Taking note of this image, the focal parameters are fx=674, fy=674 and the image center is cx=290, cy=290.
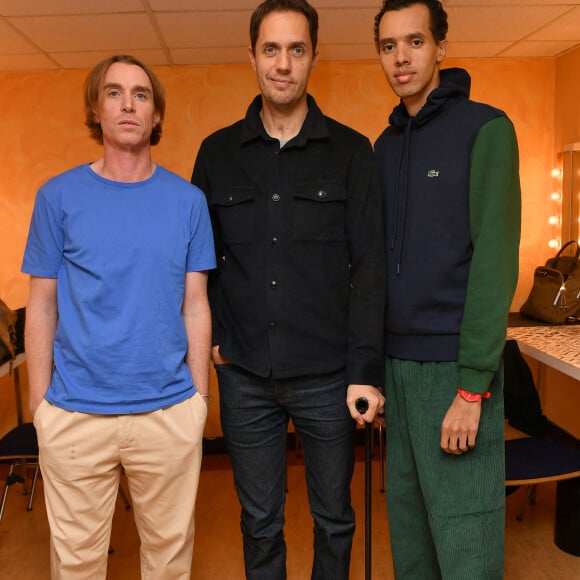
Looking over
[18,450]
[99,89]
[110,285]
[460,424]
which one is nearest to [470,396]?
[460,424]

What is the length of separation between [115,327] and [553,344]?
1.89 m

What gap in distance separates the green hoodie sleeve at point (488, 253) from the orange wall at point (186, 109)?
254cm

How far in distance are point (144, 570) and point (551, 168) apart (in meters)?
3.38

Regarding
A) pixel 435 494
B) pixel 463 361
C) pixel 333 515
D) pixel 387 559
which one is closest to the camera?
pixel 463 361

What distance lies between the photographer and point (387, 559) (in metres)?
2.68

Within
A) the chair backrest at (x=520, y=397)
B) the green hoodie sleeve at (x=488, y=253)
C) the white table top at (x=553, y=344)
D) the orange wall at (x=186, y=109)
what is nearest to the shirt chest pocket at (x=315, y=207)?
the green hoodie sleeve at (x=488, y=253)

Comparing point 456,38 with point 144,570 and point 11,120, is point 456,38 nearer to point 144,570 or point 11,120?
point 11,120

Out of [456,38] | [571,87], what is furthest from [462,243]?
[571,87]

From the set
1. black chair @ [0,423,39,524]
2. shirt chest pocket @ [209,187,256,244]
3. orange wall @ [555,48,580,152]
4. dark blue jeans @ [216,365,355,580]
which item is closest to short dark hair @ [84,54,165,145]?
shirt chest pocket @ [209,187,256,244]

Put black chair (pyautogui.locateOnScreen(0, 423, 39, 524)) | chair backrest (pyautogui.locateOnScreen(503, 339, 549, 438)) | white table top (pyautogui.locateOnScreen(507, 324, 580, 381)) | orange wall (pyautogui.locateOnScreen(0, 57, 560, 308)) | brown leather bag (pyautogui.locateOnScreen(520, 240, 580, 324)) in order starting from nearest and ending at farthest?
white table top (pyautogui.locateOnScreen(507, 324, 580, 381))
black chair (pyautogui.locateOnScreen(0, 423, 39, 524))
chair backrest (pyautogui.locateOnScreen(503, 339, 549, 438))
brown leather bag (pyautogui.locateOnScreen(520, 240, 580, 324))
orange wall (pyautogui.locateOnScreen(0, 57, 560, 308))

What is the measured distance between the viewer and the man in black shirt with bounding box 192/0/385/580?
174 centimetres

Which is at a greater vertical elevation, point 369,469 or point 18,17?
point 18,17

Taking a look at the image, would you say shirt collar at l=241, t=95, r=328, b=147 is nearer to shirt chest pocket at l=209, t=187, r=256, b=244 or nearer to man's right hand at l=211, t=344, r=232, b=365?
shirt chest pocket at l=209, t=187, r=256, b=244

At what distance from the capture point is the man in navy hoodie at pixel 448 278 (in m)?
1.60
